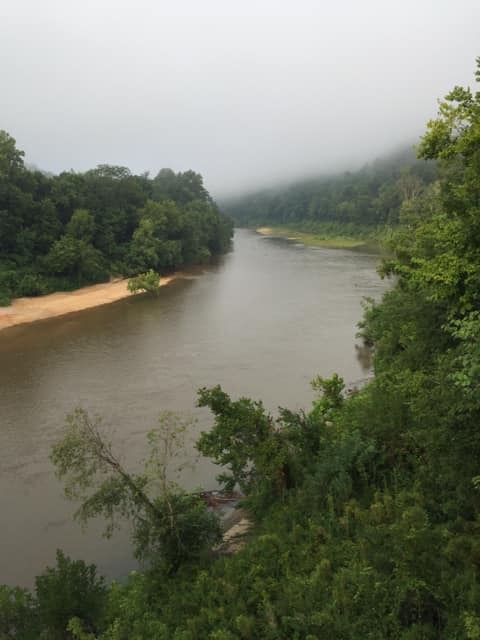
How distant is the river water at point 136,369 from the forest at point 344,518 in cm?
334

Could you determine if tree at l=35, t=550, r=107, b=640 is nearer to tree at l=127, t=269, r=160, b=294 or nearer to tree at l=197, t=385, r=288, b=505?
tree at l=197, t=385, r=288, b=505

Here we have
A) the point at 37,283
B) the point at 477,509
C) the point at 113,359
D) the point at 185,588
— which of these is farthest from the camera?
the point at 37,283

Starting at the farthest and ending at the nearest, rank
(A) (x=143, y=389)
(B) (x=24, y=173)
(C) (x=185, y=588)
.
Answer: (B) (x=24, y=173)
(A) (x=143, y=389)
(C) (x=185, y=588)

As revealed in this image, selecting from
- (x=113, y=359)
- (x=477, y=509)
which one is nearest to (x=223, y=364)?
(x=113, y=359)

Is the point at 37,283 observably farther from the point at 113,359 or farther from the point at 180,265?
the point at 180,265

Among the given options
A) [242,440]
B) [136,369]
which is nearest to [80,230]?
[136,369]

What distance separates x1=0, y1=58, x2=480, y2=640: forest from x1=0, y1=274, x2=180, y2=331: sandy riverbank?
104ft

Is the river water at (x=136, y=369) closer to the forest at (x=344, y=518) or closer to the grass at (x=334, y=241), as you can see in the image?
the forest at (x=344, y=518)

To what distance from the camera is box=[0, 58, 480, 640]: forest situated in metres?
7.99

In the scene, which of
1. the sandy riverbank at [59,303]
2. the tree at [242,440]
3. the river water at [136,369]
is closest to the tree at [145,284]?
the sandy riverbank at [59,303]

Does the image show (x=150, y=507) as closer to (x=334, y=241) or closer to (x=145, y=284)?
(x=145, y=284)

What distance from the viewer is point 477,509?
875 cm

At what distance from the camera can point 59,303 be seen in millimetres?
44875

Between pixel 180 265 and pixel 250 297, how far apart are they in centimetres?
2560
